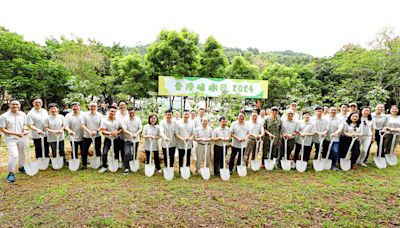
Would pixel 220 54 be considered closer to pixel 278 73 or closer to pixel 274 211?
pixel 278 73

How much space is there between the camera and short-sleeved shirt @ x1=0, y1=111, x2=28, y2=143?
13.8 ft

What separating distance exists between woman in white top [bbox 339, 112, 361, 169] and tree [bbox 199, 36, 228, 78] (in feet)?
31.2

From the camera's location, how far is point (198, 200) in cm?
371

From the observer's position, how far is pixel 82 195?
3.79m

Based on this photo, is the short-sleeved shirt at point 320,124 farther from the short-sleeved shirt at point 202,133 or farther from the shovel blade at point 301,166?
the short-sleeved shirt at point 202,133

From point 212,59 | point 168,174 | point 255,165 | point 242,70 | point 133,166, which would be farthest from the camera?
point 242,70

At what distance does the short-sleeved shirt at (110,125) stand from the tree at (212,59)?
9.67 meters

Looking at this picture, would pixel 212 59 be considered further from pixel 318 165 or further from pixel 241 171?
pixel 241 171

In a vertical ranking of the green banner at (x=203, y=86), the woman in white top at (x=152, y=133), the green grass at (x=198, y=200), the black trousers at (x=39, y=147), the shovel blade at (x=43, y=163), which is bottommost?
the green grass at (x=198, y=200)

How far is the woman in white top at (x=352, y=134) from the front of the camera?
4.98 meters

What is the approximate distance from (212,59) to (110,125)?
9.92 metres

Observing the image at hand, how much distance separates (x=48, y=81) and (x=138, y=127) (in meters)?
10.6

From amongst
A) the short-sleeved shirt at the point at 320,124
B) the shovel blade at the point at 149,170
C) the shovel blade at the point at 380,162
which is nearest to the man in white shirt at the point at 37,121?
the shovel blade at the point at 149,170

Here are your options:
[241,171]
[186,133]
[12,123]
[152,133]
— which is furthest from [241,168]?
[12,123]
